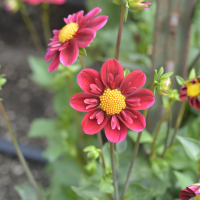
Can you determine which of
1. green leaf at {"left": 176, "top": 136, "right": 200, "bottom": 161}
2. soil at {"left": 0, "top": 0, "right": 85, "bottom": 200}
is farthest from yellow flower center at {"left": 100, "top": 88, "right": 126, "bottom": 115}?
soil at {"left": 0, "top": 0, "right": 85, "bottom": 200}

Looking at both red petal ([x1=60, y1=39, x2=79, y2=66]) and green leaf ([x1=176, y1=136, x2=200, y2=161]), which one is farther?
green leaf ([x1=176, y1=136, x2=200, y2=161])

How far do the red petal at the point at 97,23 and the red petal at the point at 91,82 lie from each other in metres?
0.08

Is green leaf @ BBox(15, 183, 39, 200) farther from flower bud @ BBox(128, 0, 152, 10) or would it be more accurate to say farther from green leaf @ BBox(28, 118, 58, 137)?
flower bud @ BBox(128, 0, 152, 10)

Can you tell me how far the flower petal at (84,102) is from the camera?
0.37m

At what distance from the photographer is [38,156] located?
1.17 meters

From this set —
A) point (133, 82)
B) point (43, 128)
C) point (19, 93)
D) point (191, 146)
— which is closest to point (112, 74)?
point (133, 82)

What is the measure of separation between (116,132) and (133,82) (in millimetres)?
81

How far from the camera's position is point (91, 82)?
0.38 m

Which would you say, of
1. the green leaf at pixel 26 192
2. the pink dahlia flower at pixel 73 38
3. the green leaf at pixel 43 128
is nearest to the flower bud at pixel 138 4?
the pink dahlia flower at pixel 73 38

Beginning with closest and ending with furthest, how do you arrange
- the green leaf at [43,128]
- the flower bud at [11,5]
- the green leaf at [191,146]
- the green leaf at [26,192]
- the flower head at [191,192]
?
the flower head at [191,192] < the green leaf at [191,146] < the green leaf at [26,192] < the green leaf at [43,128] < the flower bud at [11,5]

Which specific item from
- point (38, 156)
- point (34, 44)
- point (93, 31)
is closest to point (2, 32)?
point (34, 44)

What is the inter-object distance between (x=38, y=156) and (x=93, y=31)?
0.92 metres

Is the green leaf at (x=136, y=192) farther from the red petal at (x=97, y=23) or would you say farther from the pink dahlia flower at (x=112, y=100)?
the red petal at (x=97, y=23)

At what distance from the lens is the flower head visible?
14.0 inches
